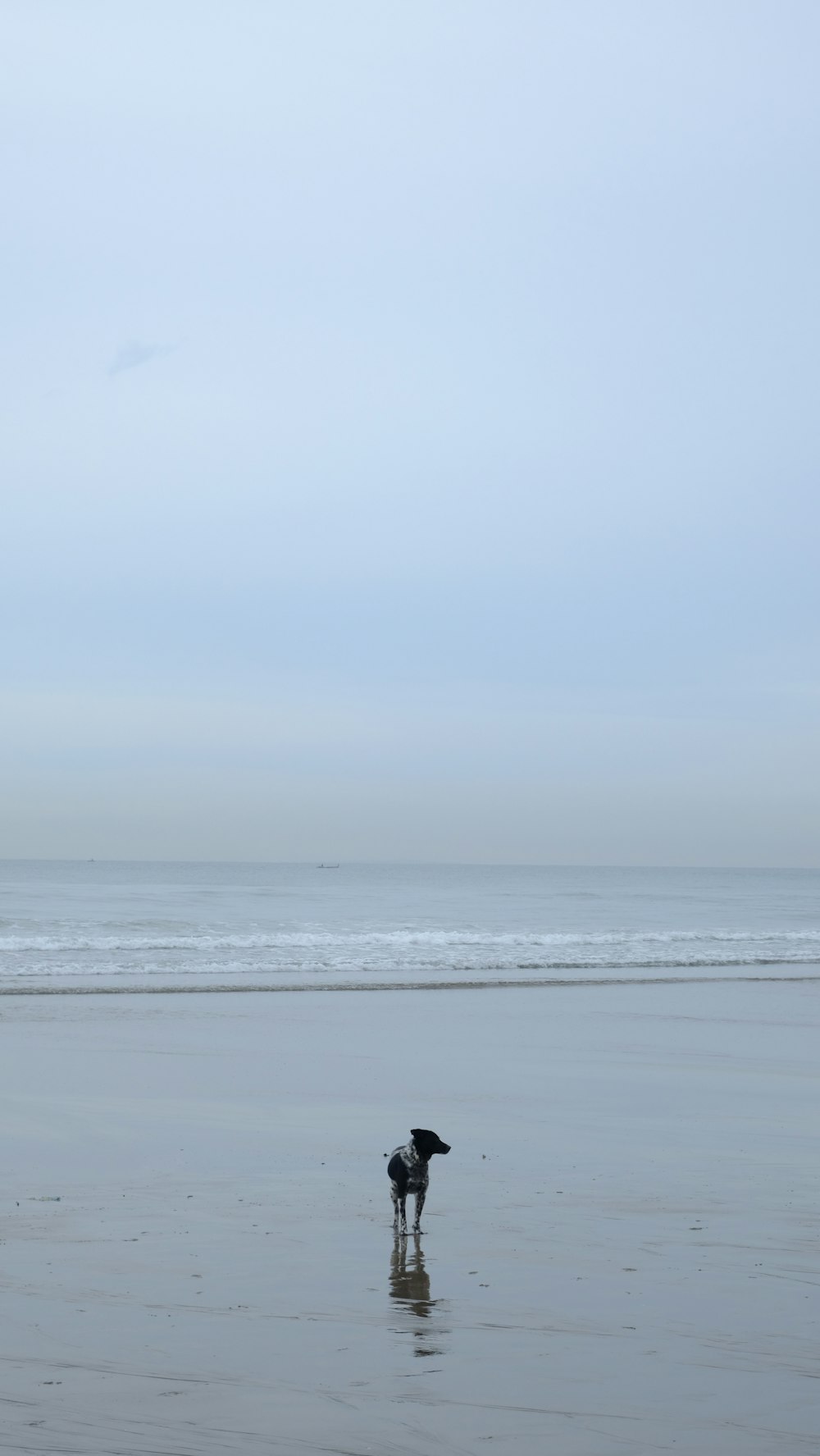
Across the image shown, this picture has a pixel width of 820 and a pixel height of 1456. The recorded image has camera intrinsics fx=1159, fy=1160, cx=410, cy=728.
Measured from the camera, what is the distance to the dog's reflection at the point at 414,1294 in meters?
5.30

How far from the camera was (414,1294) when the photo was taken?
5.89 metres

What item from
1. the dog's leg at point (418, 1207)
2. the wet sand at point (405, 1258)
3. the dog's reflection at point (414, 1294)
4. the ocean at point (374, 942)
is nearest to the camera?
the wet sand at point (405, 1258)

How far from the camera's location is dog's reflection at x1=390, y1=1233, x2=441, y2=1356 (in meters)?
5.30

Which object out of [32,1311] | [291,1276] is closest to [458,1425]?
[291,1276]

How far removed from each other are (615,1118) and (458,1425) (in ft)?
20.6

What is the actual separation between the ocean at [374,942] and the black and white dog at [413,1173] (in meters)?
14.9

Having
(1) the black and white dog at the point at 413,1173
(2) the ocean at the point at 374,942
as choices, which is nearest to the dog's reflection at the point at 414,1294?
(1) the black and white dog at the point at 413,1173

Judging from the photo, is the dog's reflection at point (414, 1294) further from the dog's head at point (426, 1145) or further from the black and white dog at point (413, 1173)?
the dog's head at point (426, 1145)

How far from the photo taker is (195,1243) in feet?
22.0

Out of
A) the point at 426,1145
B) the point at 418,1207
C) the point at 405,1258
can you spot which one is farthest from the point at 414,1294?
the point at 426,1145

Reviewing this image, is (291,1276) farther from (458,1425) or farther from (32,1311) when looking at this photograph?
(458,1425)

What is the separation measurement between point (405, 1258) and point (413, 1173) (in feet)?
1.73

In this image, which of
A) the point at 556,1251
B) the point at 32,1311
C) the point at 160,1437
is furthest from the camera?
the point at 556,1251

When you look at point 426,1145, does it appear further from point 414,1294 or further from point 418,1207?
point 414,1294
